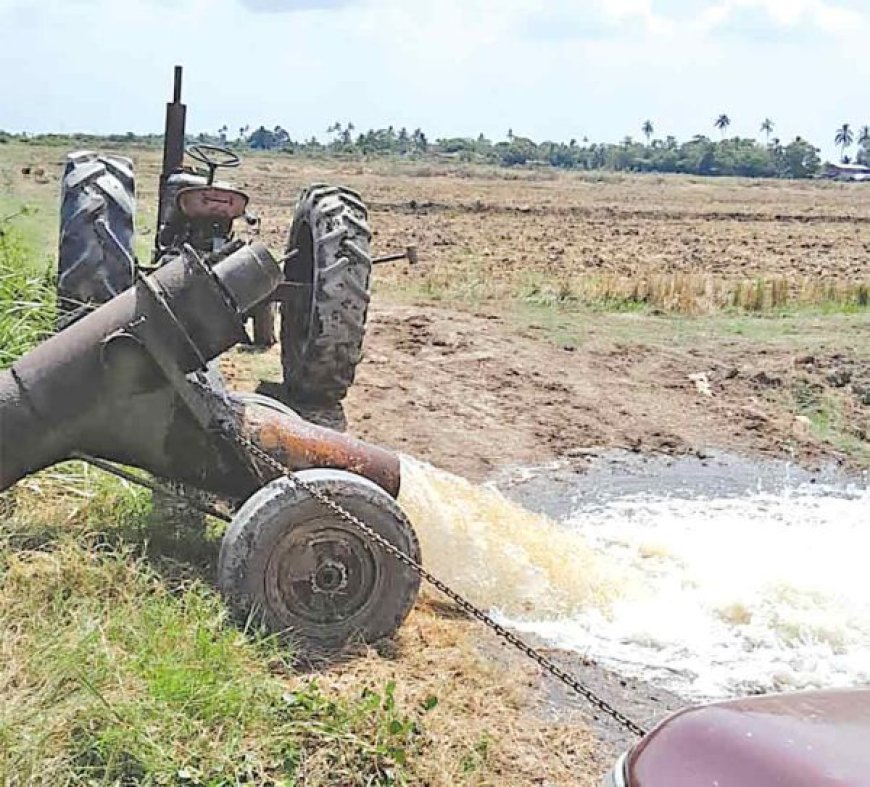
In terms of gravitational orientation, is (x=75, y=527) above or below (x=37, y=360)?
below

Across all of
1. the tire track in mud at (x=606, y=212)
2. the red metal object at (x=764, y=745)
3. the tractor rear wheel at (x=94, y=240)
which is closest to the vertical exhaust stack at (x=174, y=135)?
the tractor rear wheel at (x=94, y=240)

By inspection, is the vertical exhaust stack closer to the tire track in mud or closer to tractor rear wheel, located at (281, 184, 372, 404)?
tractor rear wheel, located at (281, 184, 372, 404)

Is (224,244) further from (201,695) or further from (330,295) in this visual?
(201,695)

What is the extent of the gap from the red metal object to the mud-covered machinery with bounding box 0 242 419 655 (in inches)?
98.3

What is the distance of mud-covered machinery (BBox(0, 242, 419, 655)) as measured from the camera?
15.9ft

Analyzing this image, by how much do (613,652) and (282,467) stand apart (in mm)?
1697

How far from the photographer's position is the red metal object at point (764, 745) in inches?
87.4

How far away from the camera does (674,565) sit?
658 centimetres

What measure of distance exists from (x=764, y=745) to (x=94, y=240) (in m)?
5.78

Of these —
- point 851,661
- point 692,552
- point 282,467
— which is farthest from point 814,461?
point 282,467

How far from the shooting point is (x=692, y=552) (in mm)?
6812

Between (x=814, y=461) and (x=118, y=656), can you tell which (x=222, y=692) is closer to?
(x=118, y=656)

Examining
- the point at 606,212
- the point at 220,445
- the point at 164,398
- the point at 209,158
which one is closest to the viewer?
the point at 164,398

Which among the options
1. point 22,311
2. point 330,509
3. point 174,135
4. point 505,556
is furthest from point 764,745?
point 174,135
